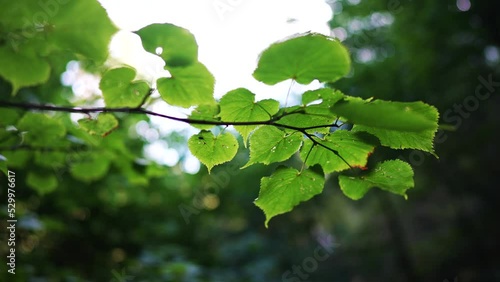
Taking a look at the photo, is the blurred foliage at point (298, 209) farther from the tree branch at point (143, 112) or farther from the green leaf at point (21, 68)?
the tree branch at point (143, 112)

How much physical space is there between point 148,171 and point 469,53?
5.36 meters

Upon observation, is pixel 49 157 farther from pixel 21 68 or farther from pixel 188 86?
pixel 188 86

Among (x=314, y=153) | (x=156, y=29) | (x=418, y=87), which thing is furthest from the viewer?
(x=418, y=87)

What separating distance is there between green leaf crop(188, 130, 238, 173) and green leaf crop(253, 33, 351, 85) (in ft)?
0.61

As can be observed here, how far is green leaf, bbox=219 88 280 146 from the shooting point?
57cm

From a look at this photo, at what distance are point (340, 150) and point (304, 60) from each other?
228 mm

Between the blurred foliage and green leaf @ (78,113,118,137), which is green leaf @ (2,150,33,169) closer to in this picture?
the blurred foliage

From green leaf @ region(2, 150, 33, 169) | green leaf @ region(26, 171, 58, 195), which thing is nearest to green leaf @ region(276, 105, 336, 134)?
green leaf @ region(2, 150, 33, 169)

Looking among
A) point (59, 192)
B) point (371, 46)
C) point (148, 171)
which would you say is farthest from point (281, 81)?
point (371, 46)

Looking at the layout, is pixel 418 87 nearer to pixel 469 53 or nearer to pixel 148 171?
pixel 469 53

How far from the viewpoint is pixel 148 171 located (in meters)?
1.14

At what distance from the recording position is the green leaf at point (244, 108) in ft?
1.86

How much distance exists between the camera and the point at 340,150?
24.5 inches

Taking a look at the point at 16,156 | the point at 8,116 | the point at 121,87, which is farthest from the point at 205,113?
the point at 16,156
